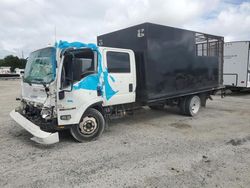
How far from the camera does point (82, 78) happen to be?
457 cm

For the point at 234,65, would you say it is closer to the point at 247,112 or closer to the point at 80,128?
the point at 247,112

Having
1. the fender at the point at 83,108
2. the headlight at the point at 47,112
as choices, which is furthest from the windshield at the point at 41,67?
the fender at the point at 83,108

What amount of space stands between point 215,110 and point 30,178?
7490mm

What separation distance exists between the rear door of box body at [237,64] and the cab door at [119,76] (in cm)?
961

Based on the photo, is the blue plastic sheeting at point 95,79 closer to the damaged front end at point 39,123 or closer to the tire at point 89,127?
the tire at point 89,127

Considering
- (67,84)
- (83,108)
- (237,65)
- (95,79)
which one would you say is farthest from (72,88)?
(237,65)

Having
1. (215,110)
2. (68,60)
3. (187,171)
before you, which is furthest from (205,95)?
(68,60)

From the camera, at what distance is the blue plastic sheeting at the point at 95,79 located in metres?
4.41

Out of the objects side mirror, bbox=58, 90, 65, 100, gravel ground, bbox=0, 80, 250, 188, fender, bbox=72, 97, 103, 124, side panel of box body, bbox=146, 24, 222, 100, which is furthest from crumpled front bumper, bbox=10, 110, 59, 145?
side panel of box body, bbox=146, 24, 222, 100

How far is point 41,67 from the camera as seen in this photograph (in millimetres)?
4742

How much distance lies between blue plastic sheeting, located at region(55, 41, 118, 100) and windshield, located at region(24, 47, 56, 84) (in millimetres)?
377

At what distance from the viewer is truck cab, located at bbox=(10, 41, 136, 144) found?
14.1 feet

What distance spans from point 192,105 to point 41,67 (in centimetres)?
534

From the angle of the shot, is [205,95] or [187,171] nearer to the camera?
[187,171]
